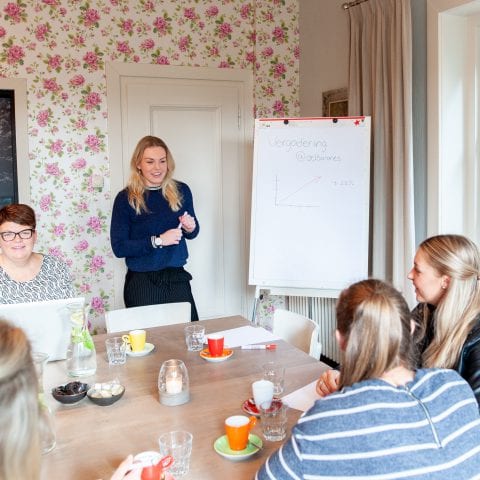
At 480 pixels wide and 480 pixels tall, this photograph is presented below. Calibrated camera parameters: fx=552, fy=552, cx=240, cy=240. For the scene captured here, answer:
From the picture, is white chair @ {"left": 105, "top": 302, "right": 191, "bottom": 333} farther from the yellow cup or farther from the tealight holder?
the tealight holder

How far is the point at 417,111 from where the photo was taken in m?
3.10

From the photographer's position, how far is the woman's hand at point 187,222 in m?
3.06

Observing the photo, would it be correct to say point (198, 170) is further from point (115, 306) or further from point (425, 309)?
point (425, 309)

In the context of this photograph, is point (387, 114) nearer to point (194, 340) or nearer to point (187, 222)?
point (187, 222)

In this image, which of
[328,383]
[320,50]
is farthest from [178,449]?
[320,50]

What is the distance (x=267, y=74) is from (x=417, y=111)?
Result: 4.84 ft

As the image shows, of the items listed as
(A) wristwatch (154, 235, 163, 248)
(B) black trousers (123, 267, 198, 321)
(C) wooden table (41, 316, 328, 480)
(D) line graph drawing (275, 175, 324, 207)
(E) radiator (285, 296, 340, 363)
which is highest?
(D) line graph drawing (275, 175, 324, 207)

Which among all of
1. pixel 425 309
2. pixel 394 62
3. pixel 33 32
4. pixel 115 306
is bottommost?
Answer: pixel 115 306

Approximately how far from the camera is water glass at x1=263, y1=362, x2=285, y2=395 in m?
1.76

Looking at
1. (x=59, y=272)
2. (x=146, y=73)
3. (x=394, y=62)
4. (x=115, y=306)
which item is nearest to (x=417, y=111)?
(x=394, y=62)

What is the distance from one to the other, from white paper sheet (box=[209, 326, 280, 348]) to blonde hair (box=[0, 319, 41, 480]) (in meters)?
1.33

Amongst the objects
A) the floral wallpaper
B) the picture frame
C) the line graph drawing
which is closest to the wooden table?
the line graph drawing

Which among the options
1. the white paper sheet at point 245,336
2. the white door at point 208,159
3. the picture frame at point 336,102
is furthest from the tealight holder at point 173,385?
the picture frame at point 336,102

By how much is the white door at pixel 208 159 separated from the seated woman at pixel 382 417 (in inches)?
114
